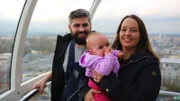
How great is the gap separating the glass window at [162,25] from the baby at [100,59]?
81.4 inches

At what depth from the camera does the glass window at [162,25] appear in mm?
3906

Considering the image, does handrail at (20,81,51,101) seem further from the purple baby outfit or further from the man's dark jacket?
the purple baby outfit

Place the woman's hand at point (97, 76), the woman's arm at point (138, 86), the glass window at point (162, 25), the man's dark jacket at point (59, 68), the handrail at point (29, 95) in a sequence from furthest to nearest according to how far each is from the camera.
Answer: the glass window at point (162, 25) → the man's dark jacket at point (59, 68) → the handrail at point (29, 95) → the woman's hand at point (97, 76) → the woman's arm at point (138, 86)

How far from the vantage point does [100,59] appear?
1.65 m

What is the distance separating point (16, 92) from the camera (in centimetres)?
304

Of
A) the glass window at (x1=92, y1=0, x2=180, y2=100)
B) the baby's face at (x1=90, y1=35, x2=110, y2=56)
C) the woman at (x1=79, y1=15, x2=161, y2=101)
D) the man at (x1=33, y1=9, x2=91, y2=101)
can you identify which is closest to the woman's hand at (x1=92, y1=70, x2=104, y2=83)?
the woman at (x1=79, y1=15, x2=161, y2=101)

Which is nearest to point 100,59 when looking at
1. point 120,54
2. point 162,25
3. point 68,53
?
point 120,54

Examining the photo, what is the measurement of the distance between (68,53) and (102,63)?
798 mm

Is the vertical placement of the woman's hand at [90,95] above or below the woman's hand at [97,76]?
below

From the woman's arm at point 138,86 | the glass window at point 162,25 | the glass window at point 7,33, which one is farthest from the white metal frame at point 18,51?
the woman's arm at point 138,86

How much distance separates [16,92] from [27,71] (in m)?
0.41

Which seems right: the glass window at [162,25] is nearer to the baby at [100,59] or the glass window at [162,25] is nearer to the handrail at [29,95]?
the handrail at [29,95]

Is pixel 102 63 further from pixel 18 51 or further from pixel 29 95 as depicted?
pixel 18 51

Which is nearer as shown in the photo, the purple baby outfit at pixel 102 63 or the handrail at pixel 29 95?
the purple baby outfit at pixel 102 63
